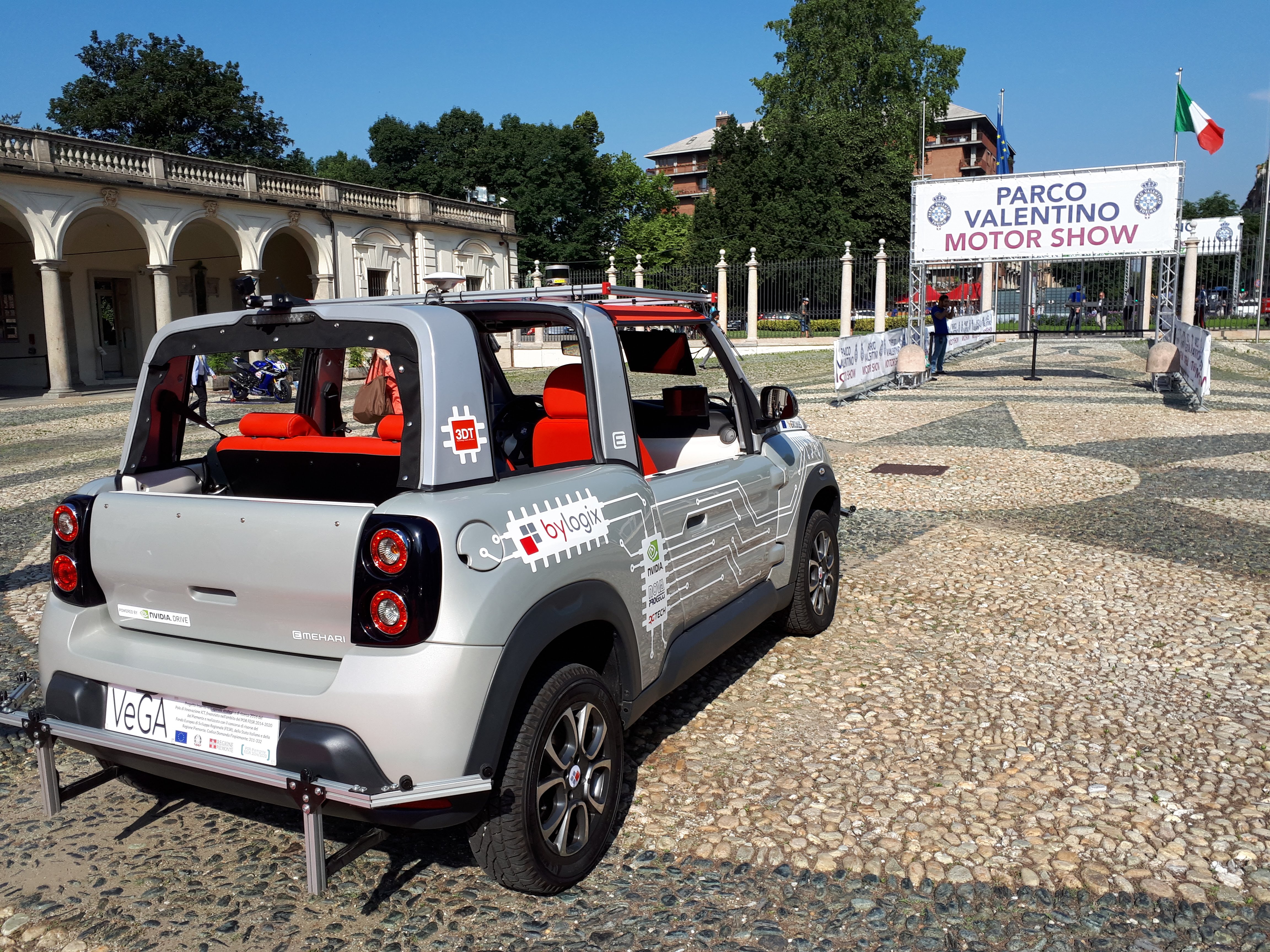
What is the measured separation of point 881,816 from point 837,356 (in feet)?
48.6

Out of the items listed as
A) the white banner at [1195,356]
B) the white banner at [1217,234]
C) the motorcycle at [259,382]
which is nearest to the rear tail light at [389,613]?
the white banner at [1195,356]

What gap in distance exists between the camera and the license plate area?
8.73 ft

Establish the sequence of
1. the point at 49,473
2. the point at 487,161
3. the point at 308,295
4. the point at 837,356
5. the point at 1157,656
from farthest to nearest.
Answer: the point at 487,161, the point at 308,295, the point at 837,356, the point at 49,473, the point at 1157,656

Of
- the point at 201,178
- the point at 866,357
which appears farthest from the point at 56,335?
the point at 866,357

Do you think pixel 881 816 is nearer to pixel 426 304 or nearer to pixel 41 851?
pixel 426 304

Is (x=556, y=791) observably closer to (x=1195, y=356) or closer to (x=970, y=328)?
(x=1195, y=356)

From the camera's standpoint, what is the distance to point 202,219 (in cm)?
2909

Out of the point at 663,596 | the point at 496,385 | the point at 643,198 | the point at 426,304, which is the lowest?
the point at 663,596

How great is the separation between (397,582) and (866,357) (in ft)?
58.4

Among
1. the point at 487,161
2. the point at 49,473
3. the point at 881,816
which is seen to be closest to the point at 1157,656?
the point at 881,816

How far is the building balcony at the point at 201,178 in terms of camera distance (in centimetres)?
2434

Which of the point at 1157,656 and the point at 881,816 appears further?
the point at 1157,656

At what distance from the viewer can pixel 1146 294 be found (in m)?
36.2

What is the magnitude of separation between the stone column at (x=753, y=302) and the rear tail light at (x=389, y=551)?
34285mm
